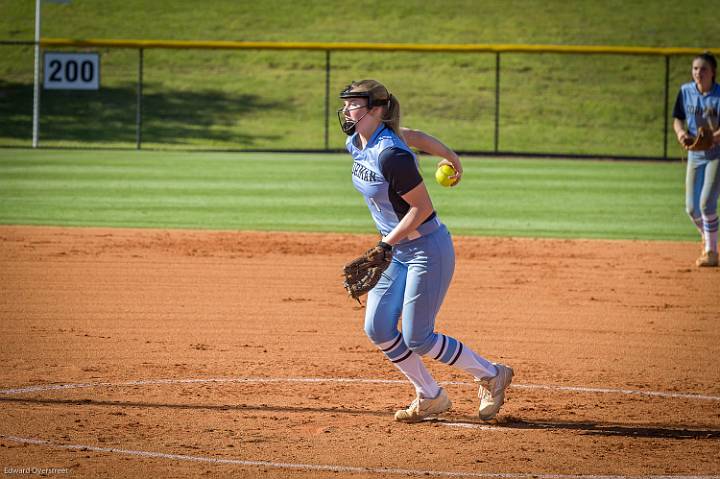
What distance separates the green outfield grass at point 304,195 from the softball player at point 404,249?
8154 millimetres

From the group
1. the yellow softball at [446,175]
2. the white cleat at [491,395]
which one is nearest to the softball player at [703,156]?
the yellow softball at [446,175]

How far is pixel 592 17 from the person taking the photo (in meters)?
43.6

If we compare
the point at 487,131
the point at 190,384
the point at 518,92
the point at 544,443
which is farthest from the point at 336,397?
the point at 518,92

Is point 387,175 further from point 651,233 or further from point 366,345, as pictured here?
point 651,233

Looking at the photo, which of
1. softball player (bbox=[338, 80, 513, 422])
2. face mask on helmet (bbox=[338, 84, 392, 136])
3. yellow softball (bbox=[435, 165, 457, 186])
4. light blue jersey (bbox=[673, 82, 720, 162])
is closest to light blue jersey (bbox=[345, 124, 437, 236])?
softball player (bbox=[338, 80, 513, 422])

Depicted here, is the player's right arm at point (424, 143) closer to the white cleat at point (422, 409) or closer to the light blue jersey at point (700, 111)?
the white cleat at point (422, 409)

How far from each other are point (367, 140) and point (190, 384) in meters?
2.13

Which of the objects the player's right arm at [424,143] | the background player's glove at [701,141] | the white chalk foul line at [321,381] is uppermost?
the background player's glove at [701,141]

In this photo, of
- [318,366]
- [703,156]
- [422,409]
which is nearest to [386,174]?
[422,409]

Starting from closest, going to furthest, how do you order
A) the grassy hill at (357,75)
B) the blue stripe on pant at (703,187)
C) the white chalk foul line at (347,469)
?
the white chalk foul line at (347,469), the blue stripe on pant at (703,187), the grassy hill at (357,75)

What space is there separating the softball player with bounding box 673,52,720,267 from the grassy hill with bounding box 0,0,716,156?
60.6ft

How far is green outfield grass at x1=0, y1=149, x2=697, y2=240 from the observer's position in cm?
1473

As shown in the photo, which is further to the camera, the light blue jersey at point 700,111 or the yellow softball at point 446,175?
the light blue jersey at point 700,111

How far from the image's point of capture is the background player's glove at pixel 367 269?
223 inches
